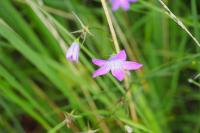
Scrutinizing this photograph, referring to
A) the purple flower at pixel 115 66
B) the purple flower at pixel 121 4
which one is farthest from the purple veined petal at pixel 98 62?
the purple flower at pixel 121 4

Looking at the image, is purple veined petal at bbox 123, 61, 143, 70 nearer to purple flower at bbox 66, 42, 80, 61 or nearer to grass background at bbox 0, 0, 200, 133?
purple flower at bbox 66, 42, 80, 61

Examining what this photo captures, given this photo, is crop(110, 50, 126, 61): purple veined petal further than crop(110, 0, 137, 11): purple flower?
No

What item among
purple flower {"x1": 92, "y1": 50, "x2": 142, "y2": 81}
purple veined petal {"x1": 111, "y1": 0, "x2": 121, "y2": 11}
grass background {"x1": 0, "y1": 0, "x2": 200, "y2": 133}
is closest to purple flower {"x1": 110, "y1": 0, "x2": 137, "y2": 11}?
purple veined petal {"x1": 111, "y1": 0, "x2": 121, "y2": 11}

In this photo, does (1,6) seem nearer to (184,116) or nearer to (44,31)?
(44,31)

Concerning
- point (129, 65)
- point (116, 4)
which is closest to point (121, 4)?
point (116, 4)

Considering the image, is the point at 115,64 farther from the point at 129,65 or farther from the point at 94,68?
the point at 94,68

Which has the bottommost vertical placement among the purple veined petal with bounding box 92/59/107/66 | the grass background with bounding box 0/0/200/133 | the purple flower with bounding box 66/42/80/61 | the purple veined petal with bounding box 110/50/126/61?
the purple veined petal with bounding box 110/50/126/61

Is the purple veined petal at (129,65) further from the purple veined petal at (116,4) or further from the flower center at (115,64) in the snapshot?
the purple veined petal at (116,4)

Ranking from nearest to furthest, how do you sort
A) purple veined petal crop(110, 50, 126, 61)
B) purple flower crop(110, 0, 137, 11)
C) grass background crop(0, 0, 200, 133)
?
purple veined petal crop(110, 50, 126, 61) → purple flower crop(110, 0, 137, 11) → grass background crop(0, 0, 200, 133)

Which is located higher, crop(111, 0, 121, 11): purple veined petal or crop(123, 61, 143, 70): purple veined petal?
crop(111, 0, 121, 11): purple veined petal
